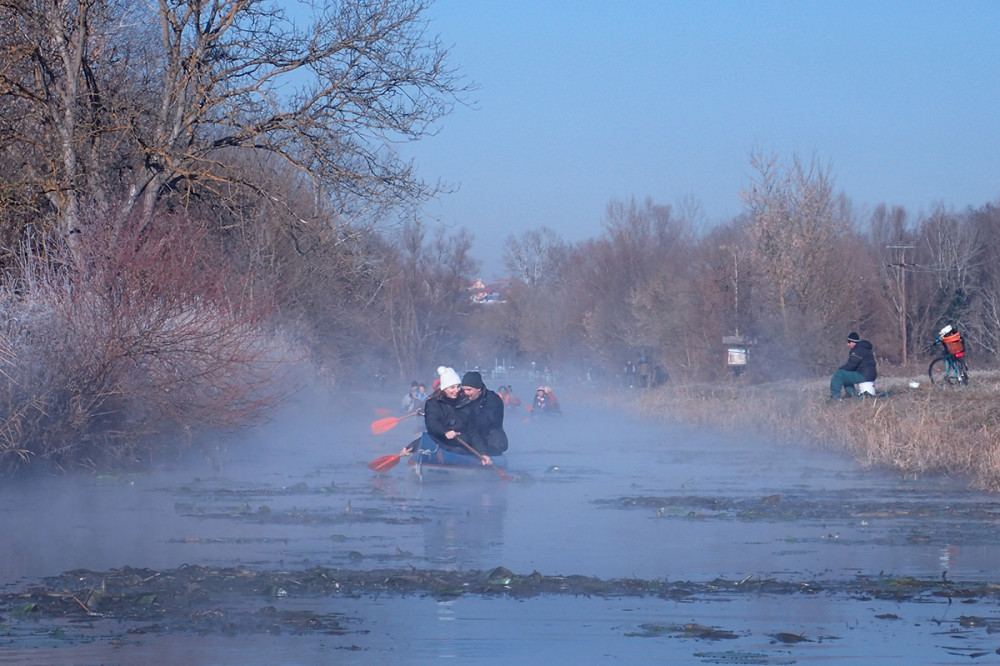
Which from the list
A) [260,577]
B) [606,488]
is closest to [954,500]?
[606,488]

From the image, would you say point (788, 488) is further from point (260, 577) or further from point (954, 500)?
point (260, 577)

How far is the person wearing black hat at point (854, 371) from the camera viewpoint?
76.8 ft

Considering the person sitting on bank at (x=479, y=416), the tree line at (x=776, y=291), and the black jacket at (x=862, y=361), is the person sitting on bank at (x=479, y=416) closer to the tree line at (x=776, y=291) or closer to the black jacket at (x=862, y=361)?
the black jacket at (x=862, y=361)

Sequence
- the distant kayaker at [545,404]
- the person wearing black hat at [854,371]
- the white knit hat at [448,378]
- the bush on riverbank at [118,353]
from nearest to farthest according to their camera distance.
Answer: the bush on riverbank at [118,353] → the white knit hat at [448,378] → the person wearing black hat at [854,371] → the distant kayaker at [545,404]

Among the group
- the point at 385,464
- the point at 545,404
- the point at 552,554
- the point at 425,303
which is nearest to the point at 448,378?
the point at 385,464

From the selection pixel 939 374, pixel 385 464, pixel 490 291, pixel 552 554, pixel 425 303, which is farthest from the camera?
pixel 490 291

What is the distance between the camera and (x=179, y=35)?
19359 mm

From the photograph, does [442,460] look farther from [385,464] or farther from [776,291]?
[776,291]

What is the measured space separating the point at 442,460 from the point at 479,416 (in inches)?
29.3

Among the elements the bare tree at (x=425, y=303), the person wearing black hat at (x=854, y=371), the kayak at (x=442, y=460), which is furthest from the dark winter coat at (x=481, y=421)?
the bare tree at (x=425, y=303)

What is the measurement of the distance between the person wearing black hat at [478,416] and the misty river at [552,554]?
1.16 feet

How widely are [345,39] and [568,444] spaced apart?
8946 millimetres

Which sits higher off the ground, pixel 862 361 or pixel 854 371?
pixel 862 361

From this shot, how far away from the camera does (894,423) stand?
17922 millimetres
